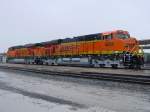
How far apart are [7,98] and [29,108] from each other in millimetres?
2400

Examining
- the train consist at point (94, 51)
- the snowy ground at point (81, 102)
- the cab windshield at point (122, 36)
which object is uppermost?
the cab windshield at point (122, 36)

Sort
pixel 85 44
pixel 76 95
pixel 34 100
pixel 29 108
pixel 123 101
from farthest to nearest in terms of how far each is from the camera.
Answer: pixel 85 44 < pixel 76 95 < pixel 34 100 < pixel 123 101 < pixel 29 108

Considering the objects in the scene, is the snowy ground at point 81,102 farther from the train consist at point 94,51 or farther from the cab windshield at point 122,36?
the cab windshield at point 122,36

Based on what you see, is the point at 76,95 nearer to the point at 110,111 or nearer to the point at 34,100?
the point at 34,100

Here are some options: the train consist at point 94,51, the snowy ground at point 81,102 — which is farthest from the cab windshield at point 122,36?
the snowy ground at point 81,102

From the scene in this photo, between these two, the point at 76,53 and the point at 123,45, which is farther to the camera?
the point at 76,53

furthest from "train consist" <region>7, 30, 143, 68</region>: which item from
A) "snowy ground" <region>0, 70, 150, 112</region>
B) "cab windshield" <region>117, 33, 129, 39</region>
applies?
"snowy ground" <region>0, 70, 150, 112</region>

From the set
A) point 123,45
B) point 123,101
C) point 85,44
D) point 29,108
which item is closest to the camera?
point 29,108

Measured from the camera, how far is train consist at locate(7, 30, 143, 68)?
2606 cm

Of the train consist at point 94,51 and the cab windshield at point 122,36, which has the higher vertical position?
the cab windshield at point 122,36

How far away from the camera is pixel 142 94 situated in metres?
11.1

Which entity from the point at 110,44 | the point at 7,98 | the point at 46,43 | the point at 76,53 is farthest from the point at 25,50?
the point at 7,98

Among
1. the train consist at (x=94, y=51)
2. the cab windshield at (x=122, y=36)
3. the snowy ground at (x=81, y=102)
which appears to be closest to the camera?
the snowy ground at (x=81, y=102)

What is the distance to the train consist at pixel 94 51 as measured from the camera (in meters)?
26.1
